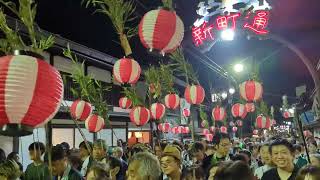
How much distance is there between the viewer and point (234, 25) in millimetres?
13047

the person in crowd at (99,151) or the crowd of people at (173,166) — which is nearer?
the crowd of people at (173,166)

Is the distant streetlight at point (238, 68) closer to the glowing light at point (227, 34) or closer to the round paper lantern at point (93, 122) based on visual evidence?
the glowing light at point (227, 34)

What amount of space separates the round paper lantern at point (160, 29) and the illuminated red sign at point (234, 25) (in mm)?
7196

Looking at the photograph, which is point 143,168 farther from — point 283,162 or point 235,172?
point 283,162

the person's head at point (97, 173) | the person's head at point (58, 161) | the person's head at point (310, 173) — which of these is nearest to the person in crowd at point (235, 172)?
the person's head at point (310, 173)

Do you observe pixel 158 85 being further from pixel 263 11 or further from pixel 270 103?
pixel 270 103

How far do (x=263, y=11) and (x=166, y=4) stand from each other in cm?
724

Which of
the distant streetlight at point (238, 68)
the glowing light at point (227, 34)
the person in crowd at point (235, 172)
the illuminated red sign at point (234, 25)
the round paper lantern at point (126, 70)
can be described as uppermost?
the illuminated red sign at point (234, 25)

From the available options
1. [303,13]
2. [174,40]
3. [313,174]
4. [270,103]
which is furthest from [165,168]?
[270,103]

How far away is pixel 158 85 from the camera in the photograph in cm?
1194

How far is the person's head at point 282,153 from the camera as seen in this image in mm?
4840

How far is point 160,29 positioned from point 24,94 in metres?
2.84

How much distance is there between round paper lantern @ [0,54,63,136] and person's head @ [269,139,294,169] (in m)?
2.89

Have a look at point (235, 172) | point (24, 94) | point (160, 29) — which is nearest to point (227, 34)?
point (160, 29)
